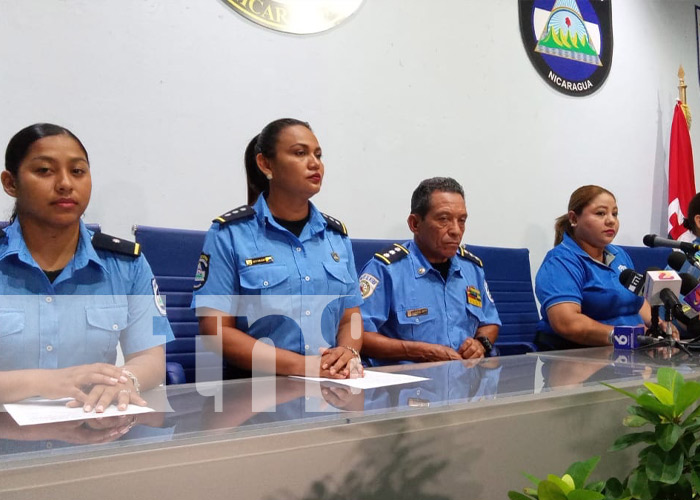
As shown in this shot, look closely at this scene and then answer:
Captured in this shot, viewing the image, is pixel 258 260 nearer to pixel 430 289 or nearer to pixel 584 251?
pixel 430 289

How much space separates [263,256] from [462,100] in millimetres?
1903

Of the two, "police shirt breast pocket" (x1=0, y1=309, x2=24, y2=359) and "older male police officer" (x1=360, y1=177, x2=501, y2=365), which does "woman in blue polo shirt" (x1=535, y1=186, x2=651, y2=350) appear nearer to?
"older male police officer" (x1=360, y1=177, x2=501, y2=365)

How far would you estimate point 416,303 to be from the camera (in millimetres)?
2246

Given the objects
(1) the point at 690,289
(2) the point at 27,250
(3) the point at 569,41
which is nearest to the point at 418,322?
(1) the point at 690,289

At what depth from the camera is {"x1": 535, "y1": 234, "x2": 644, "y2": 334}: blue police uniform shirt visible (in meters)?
2.55

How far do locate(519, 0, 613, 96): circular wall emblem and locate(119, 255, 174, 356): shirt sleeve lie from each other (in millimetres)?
2736

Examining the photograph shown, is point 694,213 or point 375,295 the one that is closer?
point 375,295

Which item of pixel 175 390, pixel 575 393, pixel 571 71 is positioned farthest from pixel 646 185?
pixel 175 390

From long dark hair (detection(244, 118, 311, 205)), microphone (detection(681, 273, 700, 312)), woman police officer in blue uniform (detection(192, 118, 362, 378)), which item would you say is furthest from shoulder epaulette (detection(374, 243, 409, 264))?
microphone (detection(681, 273, 700, 312))

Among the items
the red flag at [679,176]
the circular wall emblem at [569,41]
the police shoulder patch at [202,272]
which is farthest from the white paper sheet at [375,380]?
the red flag at [679,176]

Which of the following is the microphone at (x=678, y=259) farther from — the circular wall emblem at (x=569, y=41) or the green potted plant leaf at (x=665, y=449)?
the circular wall emblem at (x=569, y=41)

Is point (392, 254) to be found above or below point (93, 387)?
above

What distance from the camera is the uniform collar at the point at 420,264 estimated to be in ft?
7.54

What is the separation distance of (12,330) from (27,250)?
169mm
